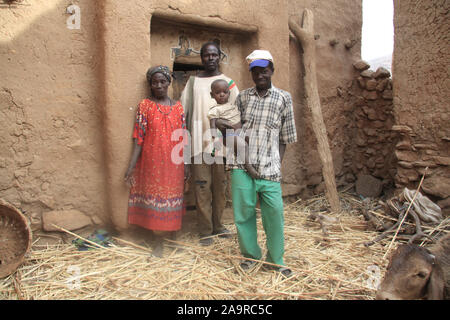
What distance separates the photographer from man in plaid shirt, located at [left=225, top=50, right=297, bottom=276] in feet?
9.36

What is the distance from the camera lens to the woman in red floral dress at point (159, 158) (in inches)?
132

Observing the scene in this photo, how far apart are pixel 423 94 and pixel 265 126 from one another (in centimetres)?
235

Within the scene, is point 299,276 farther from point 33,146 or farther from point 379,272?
point 33,146

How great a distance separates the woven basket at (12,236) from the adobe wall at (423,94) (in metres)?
4.16

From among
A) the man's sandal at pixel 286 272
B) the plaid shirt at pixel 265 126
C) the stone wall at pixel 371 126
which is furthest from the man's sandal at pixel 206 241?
the stone wall at pixel 371 126

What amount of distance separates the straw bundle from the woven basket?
0.40 feet

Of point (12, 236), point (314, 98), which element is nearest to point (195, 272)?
point (12, 236)

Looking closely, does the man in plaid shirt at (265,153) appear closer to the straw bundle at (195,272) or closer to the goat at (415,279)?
the straw bundle at (195,272)

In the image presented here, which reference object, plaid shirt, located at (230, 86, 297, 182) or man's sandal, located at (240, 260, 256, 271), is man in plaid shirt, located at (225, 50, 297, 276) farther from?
man's sandal, located at (240, 260, 256, 271)

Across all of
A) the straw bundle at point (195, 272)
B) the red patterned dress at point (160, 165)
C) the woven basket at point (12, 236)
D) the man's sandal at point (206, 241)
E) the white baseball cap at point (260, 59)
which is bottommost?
the straw bundle at point (195, 272)

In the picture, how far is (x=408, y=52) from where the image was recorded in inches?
165

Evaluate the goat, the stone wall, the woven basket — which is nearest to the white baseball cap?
the goat

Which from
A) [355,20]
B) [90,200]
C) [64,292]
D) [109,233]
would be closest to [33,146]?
[90,200]

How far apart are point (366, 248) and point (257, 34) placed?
270 cm
